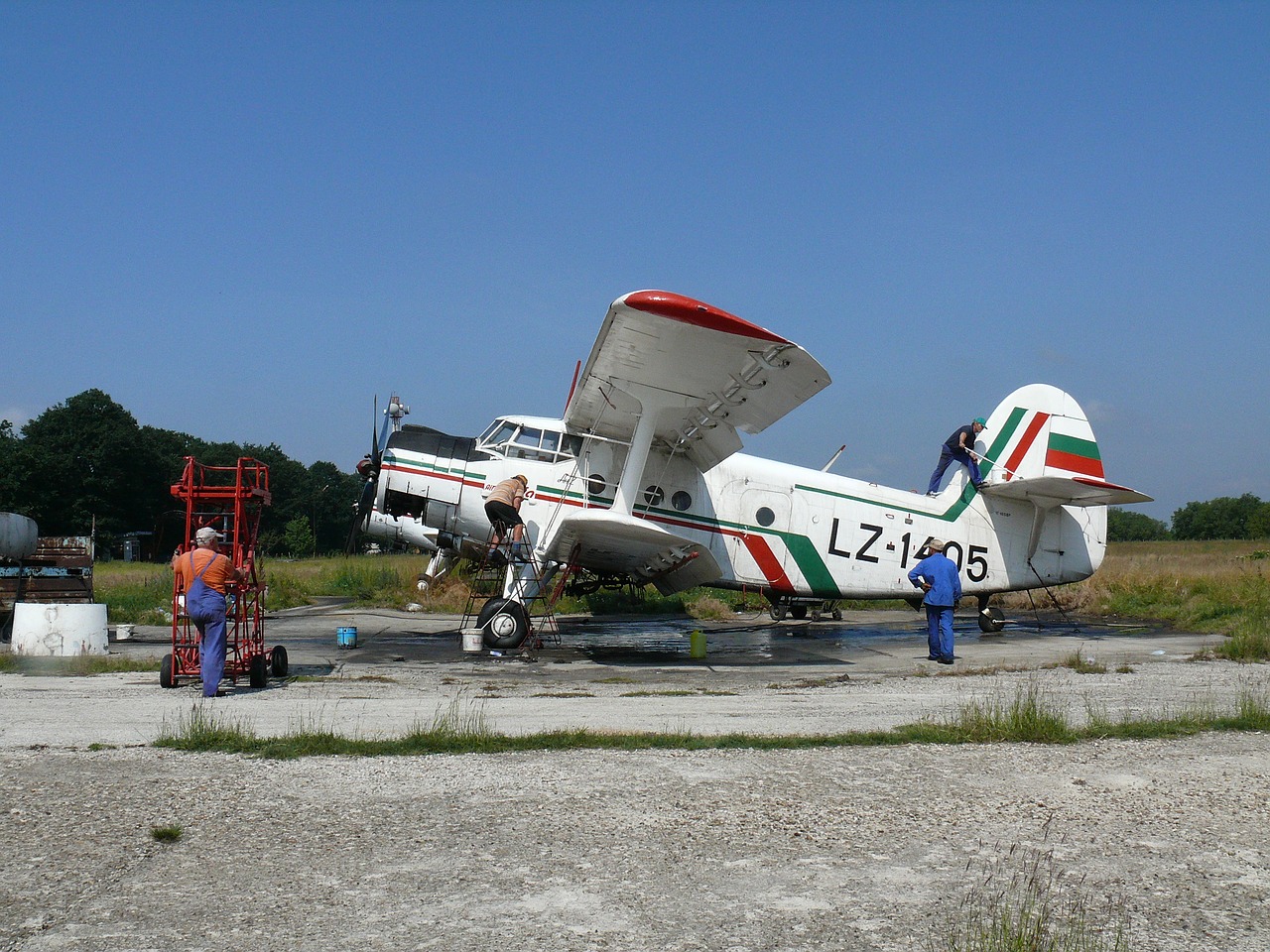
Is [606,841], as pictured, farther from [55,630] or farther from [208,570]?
[55,630]

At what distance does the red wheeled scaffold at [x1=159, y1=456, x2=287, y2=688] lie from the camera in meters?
9.55

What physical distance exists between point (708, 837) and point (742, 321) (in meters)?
7.03

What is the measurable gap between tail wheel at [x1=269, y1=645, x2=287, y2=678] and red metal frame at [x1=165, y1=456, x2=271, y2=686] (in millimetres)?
11

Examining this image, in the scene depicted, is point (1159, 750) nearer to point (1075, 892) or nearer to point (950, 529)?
point (1075, 892)

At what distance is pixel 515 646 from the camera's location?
43.9 ft

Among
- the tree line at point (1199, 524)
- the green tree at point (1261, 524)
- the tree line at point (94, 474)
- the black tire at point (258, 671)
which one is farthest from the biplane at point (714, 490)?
the tree line at point (1199, 524)

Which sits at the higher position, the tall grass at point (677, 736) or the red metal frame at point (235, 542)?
the red metal frame at point (235, 542)

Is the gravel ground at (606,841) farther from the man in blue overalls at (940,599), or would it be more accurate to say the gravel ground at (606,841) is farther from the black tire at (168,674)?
the man in blue overalls at (940,599)

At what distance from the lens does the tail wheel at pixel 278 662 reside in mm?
10086

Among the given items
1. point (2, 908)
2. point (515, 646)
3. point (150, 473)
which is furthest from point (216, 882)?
point (150, 473)

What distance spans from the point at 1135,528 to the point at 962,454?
10240 cm

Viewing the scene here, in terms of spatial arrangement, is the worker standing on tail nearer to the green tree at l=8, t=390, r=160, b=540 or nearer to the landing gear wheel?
the landing gear wheel

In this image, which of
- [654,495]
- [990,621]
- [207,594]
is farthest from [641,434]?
[990,621]

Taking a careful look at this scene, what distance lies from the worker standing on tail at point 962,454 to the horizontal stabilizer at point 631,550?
17.2 feet
